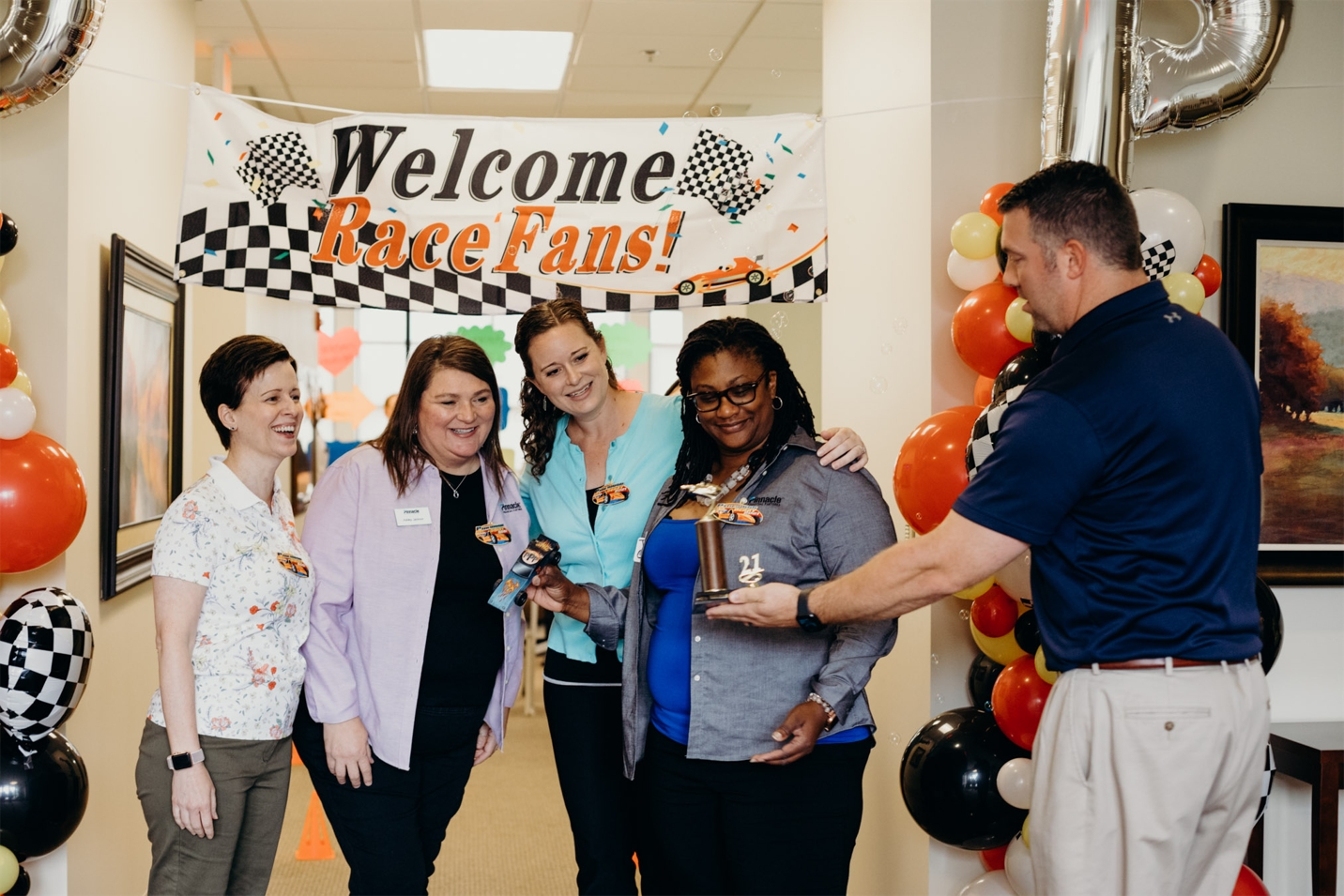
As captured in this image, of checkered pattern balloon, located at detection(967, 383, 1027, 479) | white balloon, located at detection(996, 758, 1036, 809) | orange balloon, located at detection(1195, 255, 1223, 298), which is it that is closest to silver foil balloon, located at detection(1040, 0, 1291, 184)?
orange balloon, located at detection(1195, 255, 1223, 298)

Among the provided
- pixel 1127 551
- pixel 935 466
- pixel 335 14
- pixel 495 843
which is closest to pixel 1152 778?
pixel 1127 551

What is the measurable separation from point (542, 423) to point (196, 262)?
1.17 metres

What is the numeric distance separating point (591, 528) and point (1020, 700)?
1087 millimetres

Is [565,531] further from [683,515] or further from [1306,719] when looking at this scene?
[1306,719]

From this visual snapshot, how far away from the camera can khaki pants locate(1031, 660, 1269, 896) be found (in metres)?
1.64

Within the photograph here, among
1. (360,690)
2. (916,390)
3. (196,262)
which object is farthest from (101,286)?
(916,390)

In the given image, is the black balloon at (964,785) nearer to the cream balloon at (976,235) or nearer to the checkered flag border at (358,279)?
the cream balloon at (976,235)

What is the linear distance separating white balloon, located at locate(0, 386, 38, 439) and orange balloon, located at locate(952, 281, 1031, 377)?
7.32ft

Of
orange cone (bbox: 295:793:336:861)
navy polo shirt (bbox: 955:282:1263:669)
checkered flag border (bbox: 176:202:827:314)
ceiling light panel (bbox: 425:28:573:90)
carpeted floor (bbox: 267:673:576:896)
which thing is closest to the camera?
navy polo shirt (bbox: 955:282:1263:669)

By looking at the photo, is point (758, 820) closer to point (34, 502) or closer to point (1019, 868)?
point (1019, 868)

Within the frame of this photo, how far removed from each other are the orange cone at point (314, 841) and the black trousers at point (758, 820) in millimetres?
2267

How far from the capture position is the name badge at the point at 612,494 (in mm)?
2363

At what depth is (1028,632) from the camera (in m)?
2.55

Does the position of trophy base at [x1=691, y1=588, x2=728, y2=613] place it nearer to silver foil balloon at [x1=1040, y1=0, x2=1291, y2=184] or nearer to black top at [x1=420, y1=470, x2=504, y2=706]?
black top at [x1=420, y1=470, x2=504, y2=706]
